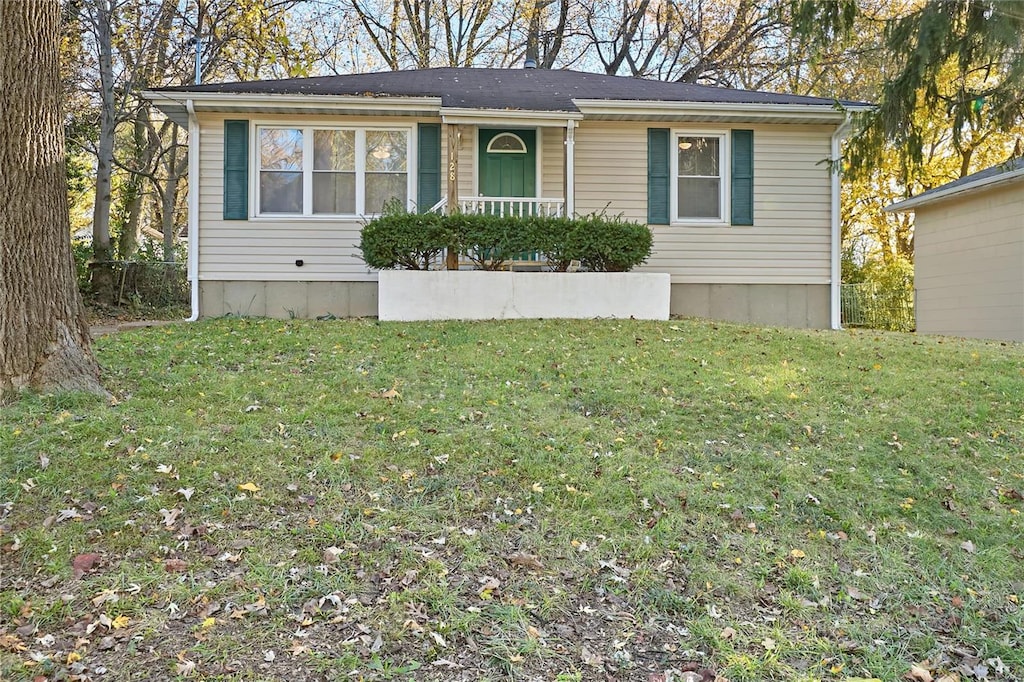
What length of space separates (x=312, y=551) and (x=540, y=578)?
1.04 m

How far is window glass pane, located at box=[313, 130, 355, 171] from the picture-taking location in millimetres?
10141

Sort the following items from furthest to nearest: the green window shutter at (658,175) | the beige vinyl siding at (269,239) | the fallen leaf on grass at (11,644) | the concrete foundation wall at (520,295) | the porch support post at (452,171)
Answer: the green window shutter at (658,175) → the beige vinyl siding at (269,239) → the porch support post at (452,171) → the concrete foundation wall at (520,295) → the fallen leaf on grass at (11,644)

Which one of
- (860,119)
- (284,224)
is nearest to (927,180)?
(860,119)

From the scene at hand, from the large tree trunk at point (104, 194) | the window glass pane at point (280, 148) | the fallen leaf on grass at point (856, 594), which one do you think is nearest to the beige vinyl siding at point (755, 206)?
the window glass pane at point (280, 148)

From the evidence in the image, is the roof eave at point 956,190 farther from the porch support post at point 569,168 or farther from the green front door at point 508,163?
the green front door at point 508,163

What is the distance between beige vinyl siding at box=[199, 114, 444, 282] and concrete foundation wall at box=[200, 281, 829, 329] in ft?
0.52

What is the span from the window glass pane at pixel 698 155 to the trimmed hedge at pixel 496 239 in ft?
6.56

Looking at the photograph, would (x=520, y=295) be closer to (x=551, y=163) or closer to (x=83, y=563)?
(x=551, y=163)

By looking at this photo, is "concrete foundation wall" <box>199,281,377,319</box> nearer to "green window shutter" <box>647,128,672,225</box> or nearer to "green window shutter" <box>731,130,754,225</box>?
"green window shutter" <box>647,128,672,225</box>

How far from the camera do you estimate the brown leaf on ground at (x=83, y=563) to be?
2815 millimetres

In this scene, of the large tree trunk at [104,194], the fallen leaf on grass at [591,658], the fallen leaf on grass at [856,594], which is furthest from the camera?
the large tree trunk at [104,194]

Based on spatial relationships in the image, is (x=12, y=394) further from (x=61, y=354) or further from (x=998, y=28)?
(x=998, y=28)

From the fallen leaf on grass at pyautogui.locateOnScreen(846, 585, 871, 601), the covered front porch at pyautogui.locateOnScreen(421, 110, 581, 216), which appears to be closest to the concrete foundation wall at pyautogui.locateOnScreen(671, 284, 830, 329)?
the covered front porch at pyautogui.locateOnScreen(421, 110, 581, 216)

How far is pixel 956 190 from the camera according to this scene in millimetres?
11453
